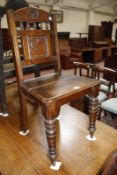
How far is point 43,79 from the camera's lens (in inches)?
54.4

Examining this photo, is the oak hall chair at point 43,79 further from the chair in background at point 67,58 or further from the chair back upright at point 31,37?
the chair in background at point 67,58

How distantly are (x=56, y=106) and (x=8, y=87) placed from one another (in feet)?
6.16

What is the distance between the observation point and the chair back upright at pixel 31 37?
122 cm

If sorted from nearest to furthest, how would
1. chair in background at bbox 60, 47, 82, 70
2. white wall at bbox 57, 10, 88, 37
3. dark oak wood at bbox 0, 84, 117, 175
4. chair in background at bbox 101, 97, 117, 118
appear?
dark oak wood at bbox 0, 84, 117, 175, chair in background at bbox 101, 97, 117, 118, chair in background at bbox 60, 47, 82, 70, white wall at bbox 57, 10, 88, 37

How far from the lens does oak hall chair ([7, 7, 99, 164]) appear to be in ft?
3.35

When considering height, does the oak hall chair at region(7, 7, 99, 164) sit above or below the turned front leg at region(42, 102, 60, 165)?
above

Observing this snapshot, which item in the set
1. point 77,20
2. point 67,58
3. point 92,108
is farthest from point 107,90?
point 77,20

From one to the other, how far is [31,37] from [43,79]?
381mm

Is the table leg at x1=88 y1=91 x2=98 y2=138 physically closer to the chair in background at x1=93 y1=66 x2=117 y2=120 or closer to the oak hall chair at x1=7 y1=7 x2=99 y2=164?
the oak hall chair at x1=7 y1=7 x2=99 y2=164

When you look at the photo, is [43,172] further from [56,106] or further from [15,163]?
[56,106]

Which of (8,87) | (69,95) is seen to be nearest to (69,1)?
(8,87)

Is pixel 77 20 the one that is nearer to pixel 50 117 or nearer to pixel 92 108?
pixel 92 108

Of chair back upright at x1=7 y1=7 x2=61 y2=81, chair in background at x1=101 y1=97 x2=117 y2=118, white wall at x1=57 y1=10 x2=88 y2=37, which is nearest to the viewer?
chair back upright at x1=7 y1=7 x2=61 y2=81

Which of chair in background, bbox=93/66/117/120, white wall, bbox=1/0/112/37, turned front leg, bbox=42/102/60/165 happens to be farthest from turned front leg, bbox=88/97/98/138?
white wall, bbox=1/0/112/37
